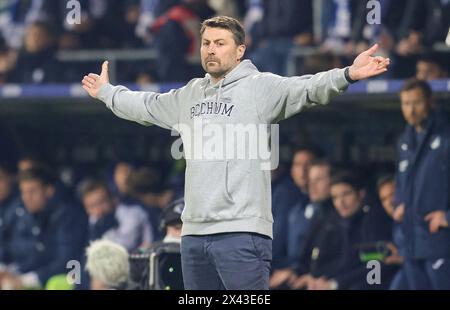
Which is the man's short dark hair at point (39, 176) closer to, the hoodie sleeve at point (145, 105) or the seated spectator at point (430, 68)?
the seated spectator at point (430, 68)

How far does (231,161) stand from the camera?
6.12 meters

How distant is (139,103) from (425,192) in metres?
4.00

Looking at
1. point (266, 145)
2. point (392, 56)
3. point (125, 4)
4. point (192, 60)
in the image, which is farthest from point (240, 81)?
point (125, 4)

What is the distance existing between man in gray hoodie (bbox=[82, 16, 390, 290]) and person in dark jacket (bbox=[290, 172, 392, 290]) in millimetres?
4090

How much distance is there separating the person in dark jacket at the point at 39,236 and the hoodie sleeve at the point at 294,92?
5.84 metres

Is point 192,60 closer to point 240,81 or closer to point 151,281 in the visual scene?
point 151,281

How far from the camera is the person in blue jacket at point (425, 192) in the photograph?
9.98m

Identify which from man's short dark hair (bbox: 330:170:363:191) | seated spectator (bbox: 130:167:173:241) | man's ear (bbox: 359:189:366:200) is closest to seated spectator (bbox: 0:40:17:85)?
seated spectator (bbox: 130:167:173:241)

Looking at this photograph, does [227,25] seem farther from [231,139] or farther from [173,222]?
[173,222]

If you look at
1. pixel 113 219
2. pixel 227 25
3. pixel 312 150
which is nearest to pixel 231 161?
pixel 227 25

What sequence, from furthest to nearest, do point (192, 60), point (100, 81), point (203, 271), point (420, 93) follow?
point (192, 60), point (420, 93), point (100, 81), point (203, 271)

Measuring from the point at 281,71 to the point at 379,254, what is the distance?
191 centimetres

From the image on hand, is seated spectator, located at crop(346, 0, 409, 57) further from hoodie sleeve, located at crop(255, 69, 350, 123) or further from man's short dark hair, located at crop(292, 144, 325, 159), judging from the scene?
hoodie sleeve, located at crop(255, 69, 350, 123)

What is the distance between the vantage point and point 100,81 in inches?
268
